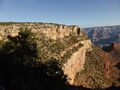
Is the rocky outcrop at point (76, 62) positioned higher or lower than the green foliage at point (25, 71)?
lower

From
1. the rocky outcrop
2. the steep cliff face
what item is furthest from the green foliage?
the rocky outcrop

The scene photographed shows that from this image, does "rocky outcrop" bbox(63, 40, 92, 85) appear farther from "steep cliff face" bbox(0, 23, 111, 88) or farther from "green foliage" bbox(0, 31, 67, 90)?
"green foliage" bbox(0, 31, 67, 90)

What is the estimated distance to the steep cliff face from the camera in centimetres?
7975

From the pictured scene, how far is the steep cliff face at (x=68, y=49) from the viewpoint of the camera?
79.8m

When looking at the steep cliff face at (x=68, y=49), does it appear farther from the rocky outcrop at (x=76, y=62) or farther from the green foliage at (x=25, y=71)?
the green foliage at (x=25, y=71)

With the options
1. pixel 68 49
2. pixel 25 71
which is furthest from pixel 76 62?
pixel 25 71

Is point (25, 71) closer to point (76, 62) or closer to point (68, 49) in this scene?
point (68, 49)

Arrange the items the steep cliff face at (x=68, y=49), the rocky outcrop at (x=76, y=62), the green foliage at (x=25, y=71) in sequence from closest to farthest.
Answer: the green foliage at (x=25, y=71) → the steep cliff face at (x=68, y=49) → the rocky outcrop at (x=76, y=62)

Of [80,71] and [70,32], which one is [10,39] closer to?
[80,71]

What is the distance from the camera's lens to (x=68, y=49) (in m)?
100

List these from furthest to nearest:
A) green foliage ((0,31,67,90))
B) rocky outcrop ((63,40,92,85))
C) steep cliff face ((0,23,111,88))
Result: rocky outcrop ((63,40,92,85)) → steep cliff face ((0,23,111,88)) → green foliage ((0,31,67,90))

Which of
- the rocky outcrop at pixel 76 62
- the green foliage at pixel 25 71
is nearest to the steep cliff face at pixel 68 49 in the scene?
the rocky outcrop at pixel 76 62

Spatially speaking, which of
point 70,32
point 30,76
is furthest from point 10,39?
A: point 70,32

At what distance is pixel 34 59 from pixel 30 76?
8.46 metres
